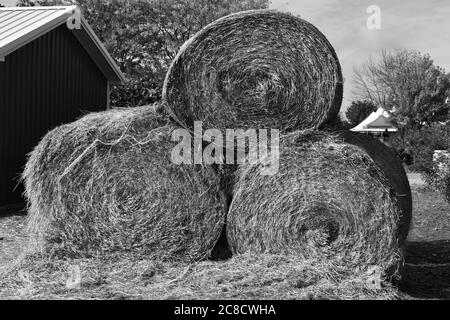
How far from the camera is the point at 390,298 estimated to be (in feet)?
14.9

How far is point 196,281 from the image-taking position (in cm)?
489

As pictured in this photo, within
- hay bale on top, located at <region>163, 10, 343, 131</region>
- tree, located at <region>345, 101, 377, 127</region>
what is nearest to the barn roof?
hay bale on top, located at <region>163, 10, 343, 131</region>

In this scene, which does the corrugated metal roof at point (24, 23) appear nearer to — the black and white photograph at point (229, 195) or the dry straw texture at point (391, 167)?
the black and white photograph at point (229, 195)

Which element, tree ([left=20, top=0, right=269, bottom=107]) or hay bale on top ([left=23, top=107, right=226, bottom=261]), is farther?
tree ([left=20, top=0, right=269, bottom=107])

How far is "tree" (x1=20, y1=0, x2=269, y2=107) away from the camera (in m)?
27.1

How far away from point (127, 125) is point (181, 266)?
4.95ft

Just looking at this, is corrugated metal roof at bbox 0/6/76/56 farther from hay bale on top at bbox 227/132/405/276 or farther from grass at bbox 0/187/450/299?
hay bale on top at bbox 227/132/405/276

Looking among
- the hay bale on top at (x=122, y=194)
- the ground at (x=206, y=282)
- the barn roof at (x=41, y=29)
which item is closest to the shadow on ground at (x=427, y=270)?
the ground at (x=206, y=282)

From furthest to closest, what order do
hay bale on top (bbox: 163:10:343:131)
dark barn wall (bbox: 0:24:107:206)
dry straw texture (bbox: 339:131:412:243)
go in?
1. dark barn wall (bbox: 0:24:107:206)
2. dry straw texture (bbox: 339:131:412:243)
3. hay bale on top (bbox: 163:10:343:131)

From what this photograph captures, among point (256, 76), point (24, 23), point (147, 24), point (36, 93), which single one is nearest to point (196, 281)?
point (256, 76)

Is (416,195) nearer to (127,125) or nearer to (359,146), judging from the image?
(359,146)

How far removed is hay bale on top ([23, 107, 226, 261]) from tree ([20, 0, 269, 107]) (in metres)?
21.5

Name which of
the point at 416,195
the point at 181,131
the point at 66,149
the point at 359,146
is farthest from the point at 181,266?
the point at 416,195

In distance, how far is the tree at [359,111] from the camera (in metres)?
45.9
